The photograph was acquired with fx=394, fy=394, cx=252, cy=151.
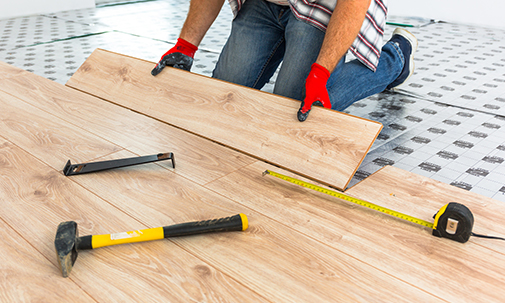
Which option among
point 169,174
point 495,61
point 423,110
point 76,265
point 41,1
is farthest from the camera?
point 41,1

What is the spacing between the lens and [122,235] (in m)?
0.89

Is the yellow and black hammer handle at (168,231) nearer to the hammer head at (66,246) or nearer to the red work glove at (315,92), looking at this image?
the hammer head at (66,246)

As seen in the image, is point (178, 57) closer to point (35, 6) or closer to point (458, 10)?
point (35, 6)

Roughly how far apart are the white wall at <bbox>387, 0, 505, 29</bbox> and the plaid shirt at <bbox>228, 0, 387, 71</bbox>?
3750 millimetres

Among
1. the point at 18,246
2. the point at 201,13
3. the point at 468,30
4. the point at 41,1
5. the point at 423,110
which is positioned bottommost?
the point at 41,1

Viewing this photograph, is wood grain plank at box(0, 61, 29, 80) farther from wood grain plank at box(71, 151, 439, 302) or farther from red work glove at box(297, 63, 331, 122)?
red work glove at box(297, 63, 331, 122)

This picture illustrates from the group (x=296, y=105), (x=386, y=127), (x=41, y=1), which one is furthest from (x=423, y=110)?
→ (x=41, y=1)

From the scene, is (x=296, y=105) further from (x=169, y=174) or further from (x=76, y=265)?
(x=76, y=265)

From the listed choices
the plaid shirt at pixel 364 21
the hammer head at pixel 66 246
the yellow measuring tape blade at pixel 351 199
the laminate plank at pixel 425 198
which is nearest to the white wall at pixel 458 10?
the plaid shirt at pixel 364 21

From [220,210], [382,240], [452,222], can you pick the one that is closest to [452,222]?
[452,222]

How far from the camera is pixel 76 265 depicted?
831mm

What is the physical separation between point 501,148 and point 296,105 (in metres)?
1.06

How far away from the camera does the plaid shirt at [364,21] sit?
5.59ft

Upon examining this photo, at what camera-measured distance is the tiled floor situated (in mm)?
1668
